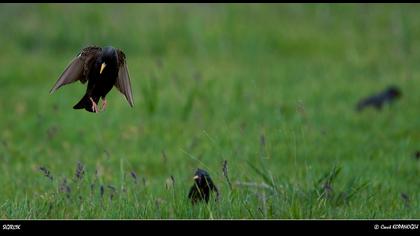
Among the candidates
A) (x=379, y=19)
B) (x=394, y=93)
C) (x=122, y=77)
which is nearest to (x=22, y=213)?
(x=122, y=77)

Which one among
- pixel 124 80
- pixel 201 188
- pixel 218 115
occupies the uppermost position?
pixel 124 80

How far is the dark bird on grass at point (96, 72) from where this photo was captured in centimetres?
551

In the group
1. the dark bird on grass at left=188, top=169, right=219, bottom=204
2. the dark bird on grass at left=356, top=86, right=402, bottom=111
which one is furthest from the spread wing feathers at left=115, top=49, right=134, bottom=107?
the dark bird on grass at left=356, top=86, right=402, bottom=111

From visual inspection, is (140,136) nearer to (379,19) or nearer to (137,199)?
(137,199)

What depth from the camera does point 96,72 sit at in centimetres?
561

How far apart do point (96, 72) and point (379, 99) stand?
5311 millimetres

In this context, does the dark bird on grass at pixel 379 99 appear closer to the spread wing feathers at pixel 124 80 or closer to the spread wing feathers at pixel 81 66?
the spread wing feathers at pixel 124 80

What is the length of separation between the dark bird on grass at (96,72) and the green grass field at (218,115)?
0.55 m

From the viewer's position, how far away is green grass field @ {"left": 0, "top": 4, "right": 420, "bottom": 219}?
5.88m

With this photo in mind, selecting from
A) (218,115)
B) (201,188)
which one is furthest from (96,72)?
(218,115)

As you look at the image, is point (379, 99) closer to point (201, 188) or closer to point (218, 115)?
point (218, 115)

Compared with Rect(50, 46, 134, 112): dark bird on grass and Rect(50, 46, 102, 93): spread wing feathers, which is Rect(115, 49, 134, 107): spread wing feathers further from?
Rect(50, 46, 102, 93): spread wing feathers

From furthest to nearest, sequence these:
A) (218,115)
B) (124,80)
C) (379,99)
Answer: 1. (379,99)
2. (218,115)
3. (124,80)

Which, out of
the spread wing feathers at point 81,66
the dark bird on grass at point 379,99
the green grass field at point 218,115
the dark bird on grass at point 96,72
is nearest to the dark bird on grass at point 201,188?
the green grass field at point 218,115
